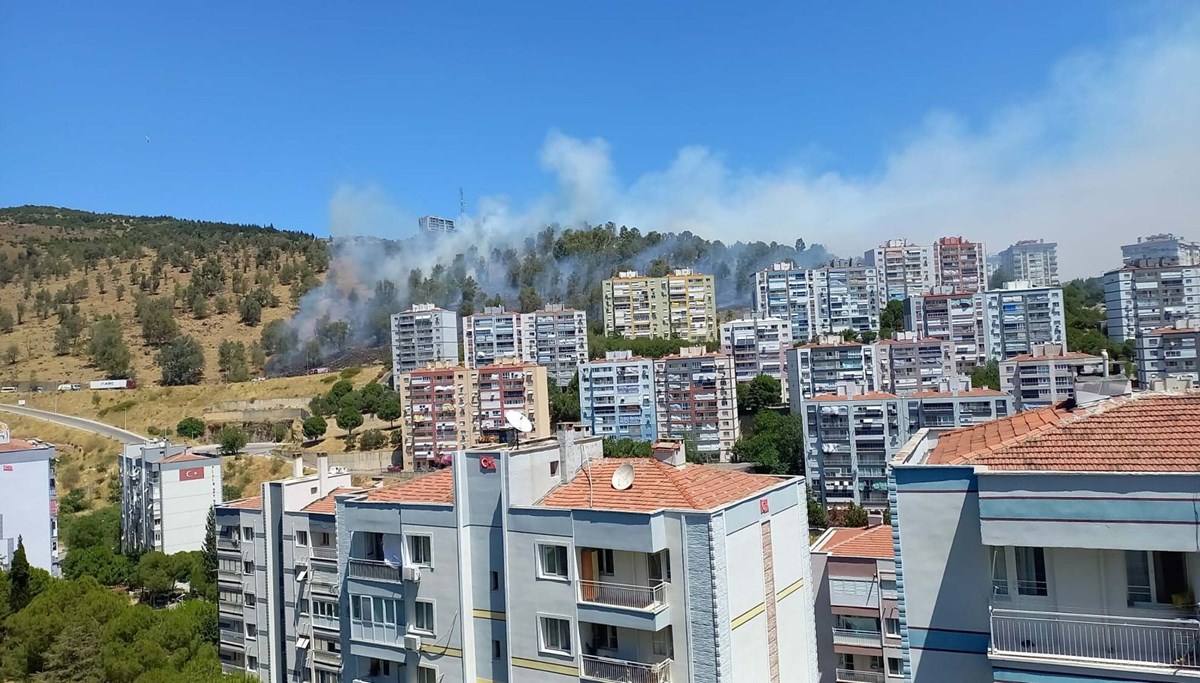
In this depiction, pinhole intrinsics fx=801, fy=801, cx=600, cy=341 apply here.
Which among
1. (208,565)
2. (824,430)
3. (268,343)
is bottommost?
(208,565)

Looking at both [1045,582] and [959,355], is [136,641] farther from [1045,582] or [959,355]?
[959,355]

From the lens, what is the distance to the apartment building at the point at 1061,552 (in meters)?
8.23

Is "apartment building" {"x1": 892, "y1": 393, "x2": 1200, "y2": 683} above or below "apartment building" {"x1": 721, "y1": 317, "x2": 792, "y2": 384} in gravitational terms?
below

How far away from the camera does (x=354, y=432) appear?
84.9m

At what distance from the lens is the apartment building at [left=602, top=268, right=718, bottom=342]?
11244 centimetres

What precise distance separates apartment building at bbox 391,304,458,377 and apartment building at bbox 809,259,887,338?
4905 centimetres

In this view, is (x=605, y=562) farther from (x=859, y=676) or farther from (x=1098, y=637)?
(x=859, y=676)

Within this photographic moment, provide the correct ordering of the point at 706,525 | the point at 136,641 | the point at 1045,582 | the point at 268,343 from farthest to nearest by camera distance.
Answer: the point at 268,343
the point at 136,641
the point at 706,525
the point at 1045,582

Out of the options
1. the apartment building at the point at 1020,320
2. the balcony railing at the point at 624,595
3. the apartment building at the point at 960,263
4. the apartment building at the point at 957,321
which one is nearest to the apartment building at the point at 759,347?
the apartment building at the point at 957,321

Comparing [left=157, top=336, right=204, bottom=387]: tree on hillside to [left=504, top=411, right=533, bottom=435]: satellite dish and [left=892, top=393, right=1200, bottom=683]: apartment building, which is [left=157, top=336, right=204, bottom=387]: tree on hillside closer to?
[left=504, top=411, right=533, bottom=435]: satellite dish

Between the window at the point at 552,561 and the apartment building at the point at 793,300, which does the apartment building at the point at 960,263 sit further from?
the window at the point at 552,561

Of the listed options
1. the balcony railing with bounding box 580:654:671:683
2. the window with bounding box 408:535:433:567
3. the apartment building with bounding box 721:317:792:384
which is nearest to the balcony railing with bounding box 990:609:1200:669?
the balcony railing with bounding box 580:654:671:683

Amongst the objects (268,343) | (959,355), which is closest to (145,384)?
(268,343)

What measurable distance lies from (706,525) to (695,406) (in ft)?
200
